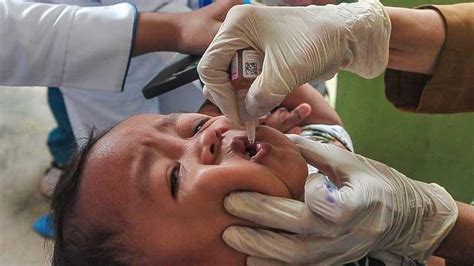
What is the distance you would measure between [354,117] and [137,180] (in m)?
0.74

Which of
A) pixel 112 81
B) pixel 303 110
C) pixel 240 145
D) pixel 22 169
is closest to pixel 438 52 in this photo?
pixel 303 110

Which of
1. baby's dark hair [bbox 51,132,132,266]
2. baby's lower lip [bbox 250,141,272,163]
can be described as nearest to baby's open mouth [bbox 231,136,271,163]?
baby's lower lip [bbox 250,141,272,163]

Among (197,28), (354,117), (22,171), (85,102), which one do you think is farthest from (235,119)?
(22,171)

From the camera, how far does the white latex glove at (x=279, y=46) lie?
82 centimetres

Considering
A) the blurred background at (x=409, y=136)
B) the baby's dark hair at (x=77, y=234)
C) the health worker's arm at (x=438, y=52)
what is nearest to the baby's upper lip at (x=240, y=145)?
the baby's dark hair at (x=77, y=234)

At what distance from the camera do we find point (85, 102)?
1509 mm

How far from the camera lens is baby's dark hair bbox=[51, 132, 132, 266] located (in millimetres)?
835

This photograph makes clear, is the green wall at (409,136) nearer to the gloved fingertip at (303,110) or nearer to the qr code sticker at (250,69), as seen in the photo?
the gloved fingertip at (303,110)

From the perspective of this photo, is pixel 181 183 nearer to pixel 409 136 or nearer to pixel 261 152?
pixel 261 152

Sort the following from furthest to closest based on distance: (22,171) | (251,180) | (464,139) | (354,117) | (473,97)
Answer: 1. (22,171)
2. (354,117)
3. (464,139)
4. (473,97)
5. (251,180)

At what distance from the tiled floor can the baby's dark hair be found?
0.93 m

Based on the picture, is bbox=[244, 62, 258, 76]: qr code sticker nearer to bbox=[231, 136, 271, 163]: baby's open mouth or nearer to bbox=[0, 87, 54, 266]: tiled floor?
bbox=[231, 136, 271, 163]: baby's open mouth

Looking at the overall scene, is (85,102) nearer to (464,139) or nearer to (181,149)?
(181,149)

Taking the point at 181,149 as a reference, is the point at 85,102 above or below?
below
